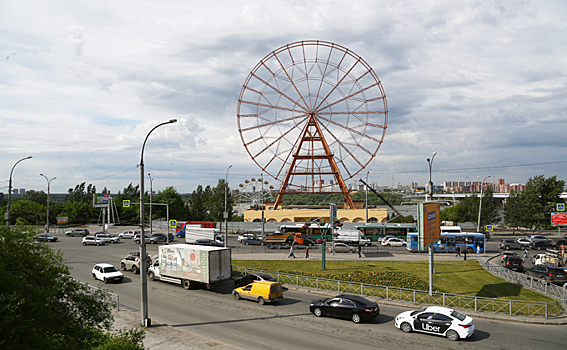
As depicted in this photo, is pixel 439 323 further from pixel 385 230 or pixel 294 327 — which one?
pixel 385 230

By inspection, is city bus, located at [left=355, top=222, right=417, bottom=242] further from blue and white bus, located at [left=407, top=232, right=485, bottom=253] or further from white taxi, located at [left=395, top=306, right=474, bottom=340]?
white taxi, located at [left=395, top=306, right=474, bottom=340]

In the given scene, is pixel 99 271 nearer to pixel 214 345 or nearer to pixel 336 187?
pixel 214 345

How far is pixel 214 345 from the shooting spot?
15219 millimetres

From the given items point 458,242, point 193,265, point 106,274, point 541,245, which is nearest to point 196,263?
point 193,265

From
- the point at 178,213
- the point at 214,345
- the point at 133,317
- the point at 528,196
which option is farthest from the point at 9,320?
the point at 178,213

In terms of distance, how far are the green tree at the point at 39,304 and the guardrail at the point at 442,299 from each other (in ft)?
53.7

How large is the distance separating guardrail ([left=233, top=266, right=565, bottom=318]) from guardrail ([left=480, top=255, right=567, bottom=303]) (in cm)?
260

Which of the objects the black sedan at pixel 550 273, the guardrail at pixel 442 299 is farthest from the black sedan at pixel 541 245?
the guardrail at pixel 442 299

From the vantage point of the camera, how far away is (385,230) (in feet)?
180

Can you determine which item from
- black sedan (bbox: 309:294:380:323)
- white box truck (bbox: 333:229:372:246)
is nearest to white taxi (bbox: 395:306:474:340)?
black sedan (bbox: 309:294:380:323)

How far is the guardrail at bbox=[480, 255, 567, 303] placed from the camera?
75.0 feet

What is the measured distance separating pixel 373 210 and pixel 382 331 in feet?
184

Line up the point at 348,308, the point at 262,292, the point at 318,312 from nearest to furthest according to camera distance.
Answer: the point at 348,308
the point at 318,312
the point at 262,292

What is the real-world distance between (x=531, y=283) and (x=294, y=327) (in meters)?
20.0
